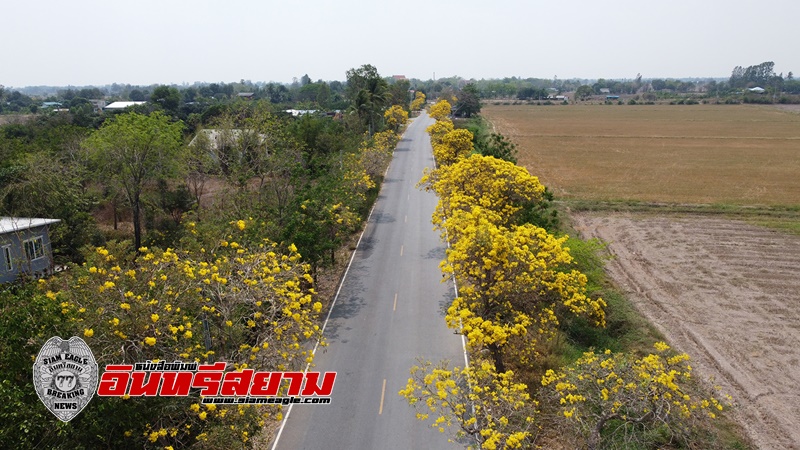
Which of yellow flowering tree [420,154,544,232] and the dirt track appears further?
yellow flowering tree [420,154,544,232]

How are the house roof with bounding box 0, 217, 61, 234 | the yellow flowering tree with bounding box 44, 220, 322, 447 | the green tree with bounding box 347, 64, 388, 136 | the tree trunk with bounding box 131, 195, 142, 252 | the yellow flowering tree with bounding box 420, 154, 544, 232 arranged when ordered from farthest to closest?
the green tree with bounding box 347, 64, 388, 136, the tree trunk with bounding box 131, 195, 142, 252, the house roof with bounding box 0, 217, 61, 234, the yellow flowering tree with bounding box 420, 154, 544, 232, the yellow flowering tree with bounding box 44, 220, 322, 447

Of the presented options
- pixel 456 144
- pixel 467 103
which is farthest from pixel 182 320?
pixel 467 103

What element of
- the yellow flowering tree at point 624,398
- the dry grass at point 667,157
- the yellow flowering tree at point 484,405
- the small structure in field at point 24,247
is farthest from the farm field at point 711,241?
the small structure in field at point 24,247

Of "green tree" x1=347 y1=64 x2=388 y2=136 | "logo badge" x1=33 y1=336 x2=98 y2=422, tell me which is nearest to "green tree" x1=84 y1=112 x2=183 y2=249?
"logo badge" x1=33 y1=336 x2=98 y2=422

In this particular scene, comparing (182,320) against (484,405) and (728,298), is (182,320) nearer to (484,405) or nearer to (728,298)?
(484,405)

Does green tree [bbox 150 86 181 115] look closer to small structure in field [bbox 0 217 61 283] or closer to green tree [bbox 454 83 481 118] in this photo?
green tree [bbox 454 83 481 118]

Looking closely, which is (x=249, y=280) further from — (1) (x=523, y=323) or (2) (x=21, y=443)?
(1) (x=523, y=323)

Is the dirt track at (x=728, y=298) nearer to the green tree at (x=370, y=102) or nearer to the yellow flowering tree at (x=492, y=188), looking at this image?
the yellow flowering tree at (x=492, y=188)
